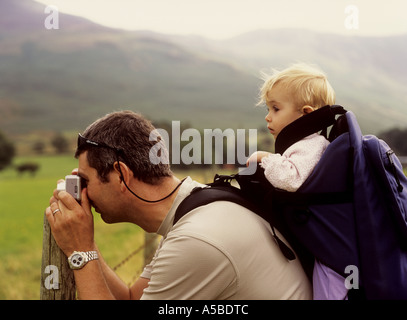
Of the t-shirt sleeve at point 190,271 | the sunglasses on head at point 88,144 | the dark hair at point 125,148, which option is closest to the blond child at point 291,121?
the t-shirt sleeve at point 190,271

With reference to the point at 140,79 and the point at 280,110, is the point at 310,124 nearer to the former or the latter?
the point at 280,110

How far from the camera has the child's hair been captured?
2.78m

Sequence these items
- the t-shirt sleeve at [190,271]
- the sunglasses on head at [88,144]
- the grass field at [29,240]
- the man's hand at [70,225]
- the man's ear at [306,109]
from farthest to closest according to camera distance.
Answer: the grass field at [29,240], the man's ear at [306,109], the sunglasses on head at [88,144], the man's hand at [70,225], the t-shirt sleeve at [190,271]

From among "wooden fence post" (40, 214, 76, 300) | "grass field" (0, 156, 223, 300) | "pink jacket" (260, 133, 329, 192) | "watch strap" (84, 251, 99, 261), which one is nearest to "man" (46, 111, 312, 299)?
"watch strap" (84, 251, 99, 261)

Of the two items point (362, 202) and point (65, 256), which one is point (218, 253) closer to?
point (362, 202)

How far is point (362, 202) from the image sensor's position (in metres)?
2.07

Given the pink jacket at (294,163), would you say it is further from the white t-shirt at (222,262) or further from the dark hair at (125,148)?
the dark hair at (125,148)

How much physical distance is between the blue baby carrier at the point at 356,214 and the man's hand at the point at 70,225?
0.64 meters

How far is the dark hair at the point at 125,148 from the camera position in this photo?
2.52 meters

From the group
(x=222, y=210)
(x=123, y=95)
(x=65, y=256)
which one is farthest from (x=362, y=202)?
(x=123, y=95)

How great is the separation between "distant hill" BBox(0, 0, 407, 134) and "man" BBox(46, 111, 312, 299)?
12456cm

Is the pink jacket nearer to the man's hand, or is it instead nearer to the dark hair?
the dark hair
